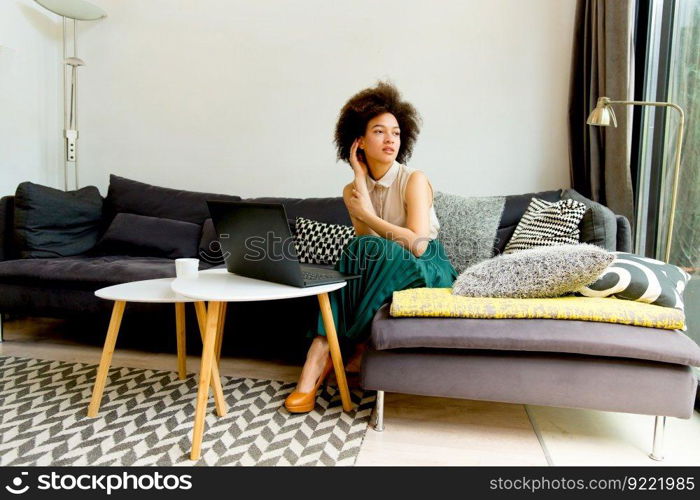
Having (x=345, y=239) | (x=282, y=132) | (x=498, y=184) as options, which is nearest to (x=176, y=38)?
(x=282, y=132)

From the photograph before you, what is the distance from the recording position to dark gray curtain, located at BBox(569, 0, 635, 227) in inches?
85.6

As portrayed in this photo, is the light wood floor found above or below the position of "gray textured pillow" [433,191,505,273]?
below

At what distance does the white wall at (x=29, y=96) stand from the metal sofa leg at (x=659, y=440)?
355 centimetres

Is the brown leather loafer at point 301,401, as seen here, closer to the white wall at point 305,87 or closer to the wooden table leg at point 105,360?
the wooden table leg at point 105,360

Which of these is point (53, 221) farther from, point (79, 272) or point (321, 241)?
point (321, 241)

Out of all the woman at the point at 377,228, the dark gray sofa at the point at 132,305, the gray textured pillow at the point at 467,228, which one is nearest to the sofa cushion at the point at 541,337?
the woman at the point at 377,228

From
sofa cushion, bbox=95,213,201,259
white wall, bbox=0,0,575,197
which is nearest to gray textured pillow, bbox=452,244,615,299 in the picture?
white wall, bbox=0,0,575,197

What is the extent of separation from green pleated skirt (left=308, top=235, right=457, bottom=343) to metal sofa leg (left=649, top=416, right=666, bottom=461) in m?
0.80

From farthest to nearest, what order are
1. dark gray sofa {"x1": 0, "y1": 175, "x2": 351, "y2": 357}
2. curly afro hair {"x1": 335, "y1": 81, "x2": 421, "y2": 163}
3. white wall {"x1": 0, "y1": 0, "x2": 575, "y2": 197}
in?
white wall {"x1": 0, "y1": 0, "x2": 575, "y2": 197}
dark gray sofa {"x1": 0, "y1": 175, "x2": 351, "y2": 357}
curly afro hair {"x1": 335, "y1": 81, "x2": 421, "y2": 163}

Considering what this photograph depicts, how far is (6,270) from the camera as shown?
7.55 feet

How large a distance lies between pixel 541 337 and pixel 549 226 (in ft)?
2.73

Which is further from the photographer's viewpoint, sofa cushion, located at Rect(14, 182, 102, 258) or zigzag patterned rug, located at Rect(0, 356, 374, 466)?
sofa cushion, located at Rect(14, 182, 102, 258)

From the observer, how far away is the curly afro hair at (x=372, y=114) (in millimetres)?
2012
